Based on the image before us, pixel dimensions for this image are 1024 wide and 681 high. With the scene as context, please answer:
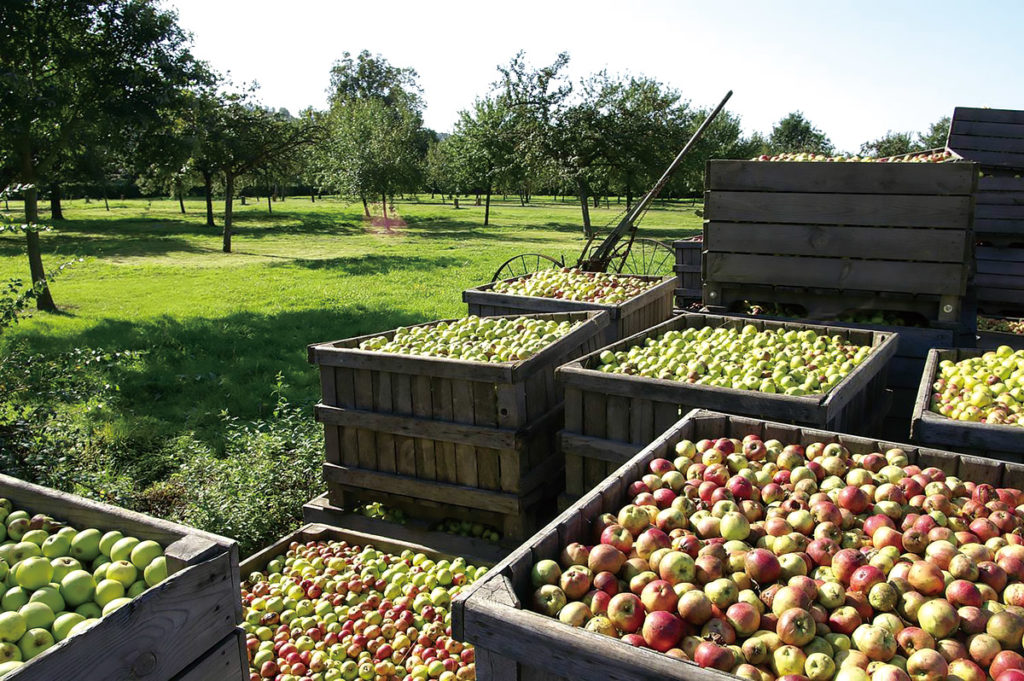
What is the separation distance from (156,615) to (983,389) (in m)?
4.28

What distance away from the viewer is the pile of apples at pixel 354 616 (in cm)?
382

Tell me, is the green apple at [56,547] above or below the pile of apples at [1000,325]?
below

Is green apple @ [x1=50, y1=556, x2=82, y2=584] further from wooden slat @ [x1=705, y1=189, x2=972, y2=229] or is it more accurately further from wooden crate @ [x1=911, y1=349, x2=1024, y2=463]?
wooden slat @ [x1=705, y1=189, x2=972, y2=229]

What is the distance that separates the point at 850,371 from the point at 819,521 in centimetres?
215

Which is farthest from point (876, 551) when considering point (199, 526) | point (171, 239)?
point (171, 239)

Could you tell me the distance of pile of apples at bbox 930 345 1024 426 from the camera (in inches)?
153

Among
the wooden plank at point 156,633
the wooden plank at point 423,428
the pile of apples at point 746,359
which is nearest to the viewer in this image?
the wooden plank at point 156,633

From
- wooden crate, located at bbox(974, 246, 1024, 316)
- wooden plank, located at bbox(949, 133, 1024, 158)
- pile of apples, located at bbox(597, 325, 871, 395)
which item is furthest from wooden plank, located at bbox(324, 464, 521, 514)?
wooden plank, located at bbox(949, 133, 1024, 158)

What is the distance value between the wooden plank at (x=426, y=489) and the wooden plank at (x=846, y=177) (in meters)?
3.46

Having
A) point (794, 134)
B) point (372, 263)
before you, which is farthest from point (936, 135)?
point (372, 263)

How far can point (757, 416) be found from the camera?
4.05 metres

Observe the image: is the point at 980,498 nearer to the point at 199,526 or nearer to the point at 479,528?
the point at 479,528

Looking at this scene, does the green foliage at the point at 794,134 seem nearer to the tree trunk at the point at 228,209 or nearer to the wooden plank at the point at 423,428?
the tree trunk at the point at 228,209

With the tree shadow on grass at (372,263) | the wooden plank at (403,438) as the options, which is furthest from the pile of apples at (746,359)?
the tree shadow on grass at (372,263)
